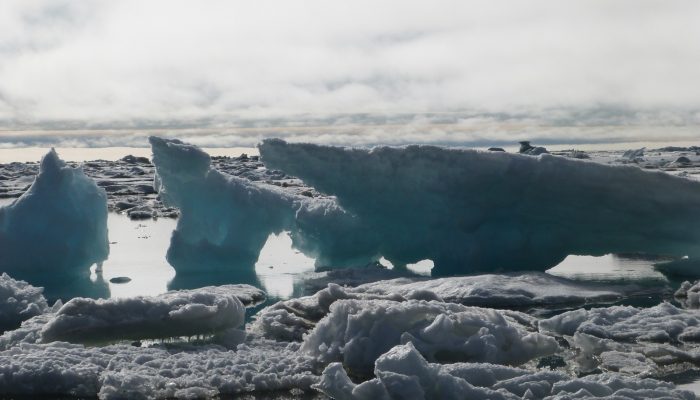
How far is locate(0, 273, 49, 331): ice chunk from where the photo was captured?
9258mm

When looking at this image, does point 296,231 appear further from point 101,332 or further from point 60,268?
point 101,332

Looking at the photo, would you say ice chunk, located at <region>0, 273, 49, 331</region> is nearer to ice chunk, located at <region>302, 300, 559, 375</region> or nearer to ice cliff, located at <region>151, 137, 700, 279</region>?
ice chunk, located at <region>302, 300, 559, 375</region>

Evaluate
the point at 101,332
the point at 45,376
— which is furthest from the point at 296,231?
the point at 45,376

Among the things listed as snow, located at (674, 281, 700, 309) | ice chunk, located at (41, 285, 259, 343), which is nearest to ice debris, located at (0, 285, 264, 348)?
ice chunk, located at (41, 285, 259, 343)

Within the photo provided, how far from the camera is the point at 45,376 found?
6.47 metres

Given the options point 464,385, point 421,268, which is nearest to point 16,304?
point 464,385

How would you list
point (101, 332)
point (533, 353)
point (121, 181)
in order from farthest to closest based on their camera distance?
point (121, 181)
point (101, 332)
point (533, 353)

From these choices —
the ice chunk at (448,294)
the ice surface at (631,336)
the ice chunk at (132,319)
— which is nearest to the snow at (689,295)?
the ice chunk at (448,294)

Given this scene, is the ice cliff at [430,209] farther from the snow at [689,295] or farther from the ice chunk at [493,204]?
the snow at [689,295]

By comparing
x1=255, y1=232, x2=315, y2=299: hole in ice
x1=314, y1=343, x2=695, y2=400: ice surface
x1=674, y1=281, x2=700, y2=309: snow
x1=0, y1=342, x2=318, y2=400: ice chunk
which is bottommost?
x1=255, y1=232, x2=315, y2=299: hole in ice

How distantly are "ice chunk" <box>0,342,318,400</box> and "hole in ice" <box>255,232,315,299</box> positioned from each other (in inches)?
Result: 170

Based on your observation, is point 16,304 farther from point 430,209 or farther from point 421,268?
point 421,268

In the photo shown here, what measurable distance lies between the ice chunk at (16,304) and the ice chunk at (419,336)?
342 cm

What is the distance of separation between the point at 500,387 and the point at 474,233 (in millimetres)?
6630
